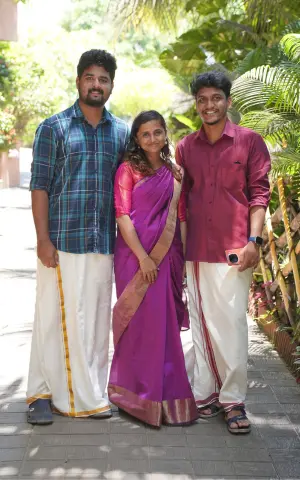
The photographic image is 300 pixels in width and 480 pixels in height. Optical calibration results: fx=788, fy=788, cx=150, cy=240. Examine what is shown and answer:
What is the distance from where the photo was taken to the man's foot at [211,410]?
15.7ft

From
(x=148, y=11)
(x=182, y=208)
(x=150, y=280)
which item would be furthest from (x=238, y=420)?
(x=148, y=11)

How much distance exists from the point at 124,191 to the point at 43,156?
51 centimetres

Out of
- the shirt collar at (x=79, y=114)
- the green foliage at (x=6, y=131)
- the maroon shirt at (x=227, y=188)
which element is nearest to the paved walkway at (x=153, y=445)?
the maroon shirt at (x=227, y=188)

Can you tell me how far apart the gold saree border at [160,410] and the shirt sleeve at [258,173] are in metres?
1.24

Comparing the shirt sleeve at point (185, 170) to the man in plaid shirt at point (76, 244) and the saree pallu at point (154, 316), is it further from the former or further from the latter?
the man in plaid shirt at point (76, 244)

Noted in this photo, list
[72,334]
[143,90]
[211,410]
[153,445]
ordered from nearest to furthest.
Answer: [153,445] → [72,334] → [211,410] → [143,90]

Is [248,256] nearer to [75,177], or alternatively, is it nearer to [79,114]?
[75,177]

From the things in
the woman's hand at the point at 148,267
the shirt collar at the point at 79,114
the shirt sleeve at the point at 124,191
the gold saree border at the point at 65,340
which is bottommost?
the gold saree border at the point at 65,340

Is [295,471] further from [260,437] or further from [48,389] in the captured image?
[48,389]

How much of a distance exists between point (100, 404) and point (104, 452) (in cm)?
52

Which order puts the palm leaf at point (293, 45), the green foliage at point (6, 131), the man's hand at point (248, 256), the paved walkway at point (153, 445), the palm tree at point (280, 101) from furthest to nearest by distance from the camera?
the green foliage at point (6, 131), the palm leaf at point (293, 45), the palm tree at point (280, 101), the man's hand at point (248, 256), the paved walkway at point (153, 445)

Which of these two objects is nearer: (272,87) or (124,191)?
(124,191)

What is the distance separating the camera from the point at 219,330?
4637 millimetres

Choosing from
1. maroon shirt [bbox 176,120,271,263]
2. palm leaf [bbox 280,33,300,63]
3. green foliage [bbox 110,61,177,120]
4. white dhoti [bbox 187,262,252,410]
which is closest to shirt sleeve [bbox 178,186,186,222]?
maroon shirt [bbox 176,120,271,263]
